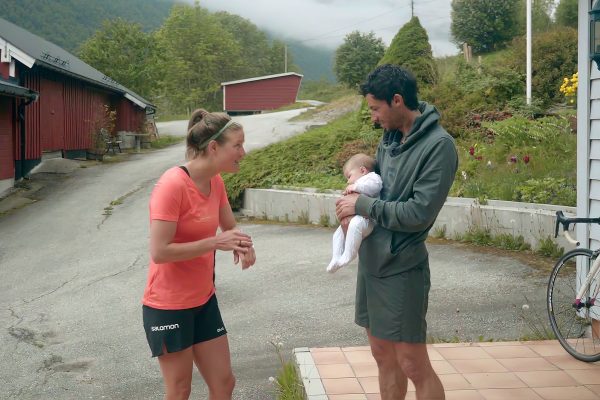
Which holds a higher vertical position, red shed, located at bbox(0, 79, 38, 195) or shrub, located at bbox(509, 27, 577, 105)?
shrub, located at bbox(509, 27, 577, 105)

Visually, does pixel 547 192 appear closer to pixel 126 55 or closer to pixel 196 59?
pixel 126 55

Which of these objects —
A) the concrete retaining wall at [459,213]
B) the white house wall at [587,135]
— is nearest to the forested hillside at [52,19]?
the concrete retaining wall at [459,213]

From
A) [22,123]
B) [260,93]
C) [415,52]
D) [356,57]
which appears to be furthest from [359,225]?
[260,93]

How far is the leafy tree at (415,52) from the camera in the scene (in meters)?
17.3

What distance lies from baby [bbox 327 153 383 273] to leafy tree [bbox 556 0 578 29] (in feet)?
118

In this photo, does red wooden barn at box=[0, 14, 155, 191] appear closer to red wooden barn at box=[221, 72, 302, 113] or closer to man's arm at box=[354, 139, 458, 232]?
man's arm at box=[354, 139, 458, 232]

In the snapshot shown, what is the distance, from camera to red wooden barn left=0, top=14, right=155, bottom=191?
18562 mm

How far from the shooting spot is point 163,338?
3.28 m

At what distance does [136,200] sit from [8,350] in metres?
10.1

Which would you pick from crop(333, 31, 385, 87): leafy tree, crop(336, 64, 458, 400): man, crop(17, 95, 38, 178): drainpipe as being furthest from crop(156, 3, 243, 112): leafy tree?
crop(336, 64, 458, 400): man

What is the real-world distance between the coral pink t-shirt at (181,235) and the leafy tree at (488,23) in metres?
35.9

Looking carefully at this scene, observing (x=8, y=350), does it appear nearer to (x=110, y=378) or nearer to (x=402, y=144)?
(x=110, y=378)

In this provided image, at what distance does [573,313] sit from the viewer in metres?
5.98

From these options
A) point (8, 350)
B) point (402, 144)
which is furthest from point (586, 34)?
point (8, 350)
